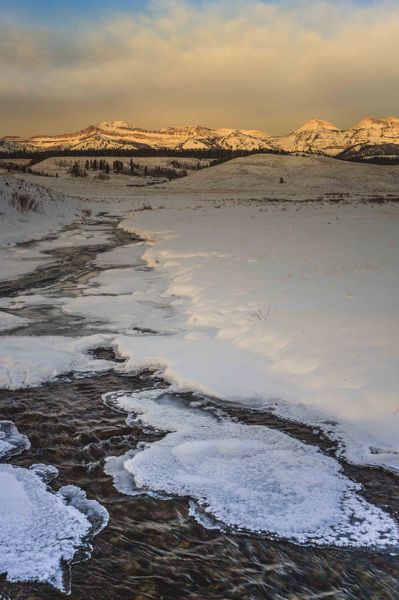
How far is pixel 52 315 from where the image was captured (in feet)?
28.8

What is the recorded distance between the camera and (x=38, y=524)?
3289 millimetres

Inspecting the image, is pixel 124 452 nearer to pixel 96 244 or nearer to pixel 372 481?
pixel 372 481

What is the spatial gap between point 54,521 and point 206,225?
2063cm

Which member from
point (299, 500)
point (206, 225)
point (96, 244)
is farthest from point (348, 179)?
point (299, 500)

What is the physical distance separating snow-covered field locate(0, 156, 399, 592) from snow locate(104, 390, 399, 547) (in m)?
0.01

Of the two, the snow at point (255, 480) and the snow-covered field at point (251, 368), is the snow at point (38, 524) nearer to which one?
the snow-covered field at point (251, 368)

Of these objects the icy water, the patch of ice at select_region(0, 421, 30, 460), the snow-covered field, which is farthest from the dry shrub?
the icy water

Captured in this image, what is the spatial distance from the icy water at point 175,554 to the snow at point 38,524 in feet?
0.31

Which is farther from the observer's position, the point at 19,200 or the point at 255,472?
the point at 19,200

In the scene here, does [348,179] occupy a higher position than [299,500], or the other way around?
[348,179]

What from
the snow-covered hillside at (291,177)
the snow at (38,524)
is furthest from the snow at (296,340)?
the snow-covered hillside at (291,177)

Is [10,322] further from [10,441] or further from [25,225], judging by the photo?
[25,225]

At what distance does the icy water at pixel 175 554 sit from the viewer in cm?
284

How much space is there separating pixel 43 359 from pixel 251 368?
264cm
